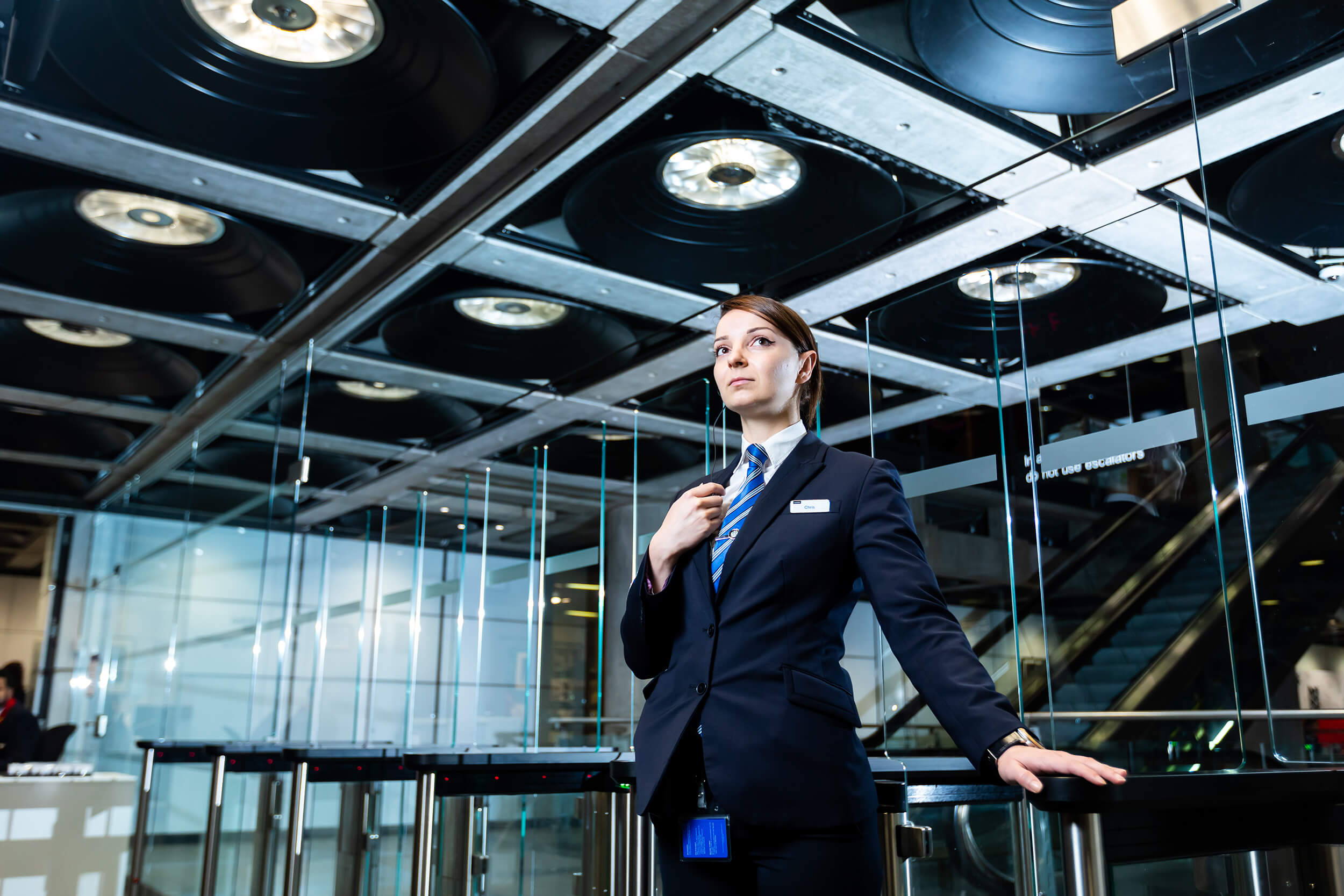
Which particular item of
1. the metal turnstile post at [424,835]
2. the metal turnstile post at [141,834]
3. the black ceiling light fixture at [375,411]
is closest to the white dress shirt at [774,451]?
the metal turnstile post at [424,835]

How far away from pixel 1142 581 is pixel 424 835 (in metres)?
3.20

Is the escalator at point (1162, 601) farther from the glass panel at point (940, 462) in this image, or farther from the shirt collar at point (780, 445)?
the shirt collar at point (780, 445)

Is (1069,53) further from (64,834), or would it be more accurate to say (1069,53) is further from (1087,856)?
(64,834)

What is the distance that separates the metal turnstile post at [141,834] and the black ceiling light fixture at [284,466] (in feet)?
6.07

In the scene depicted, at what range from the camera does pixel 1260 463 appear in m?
2.77

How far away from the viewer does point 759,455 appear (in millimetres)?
1463

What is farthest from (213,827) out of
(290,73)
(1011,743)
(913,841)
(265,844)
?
(1011,743)

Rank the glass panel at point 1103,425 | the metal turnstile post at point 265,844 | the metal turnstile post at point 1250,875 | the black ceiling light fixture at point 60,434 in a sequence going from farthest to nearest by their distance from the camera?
1. the black ceiling light fixture at point 60,434
2. the metal turnstile post at point 265,844
3. the glass panel at point 1103,425
4. the metal turnstile post at point 1250,875

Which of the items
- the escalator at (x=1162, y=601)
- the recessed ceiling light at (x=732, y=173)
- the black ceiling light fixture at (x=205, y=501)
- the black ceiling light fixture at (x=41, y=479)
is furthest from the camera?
the black ceiling light fixture at (x=41, y=479)

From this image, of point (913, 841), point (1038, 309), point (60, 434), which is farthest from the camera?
point (60, 434)

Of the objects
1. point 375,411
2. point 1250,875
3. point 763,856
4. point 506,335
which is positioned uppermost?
point 506,335

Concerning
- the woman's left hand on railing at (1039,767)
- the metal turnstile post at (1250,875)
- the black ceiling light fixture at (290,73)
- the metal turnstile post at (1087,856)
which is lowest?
the metal turnstile post at (1250,875)

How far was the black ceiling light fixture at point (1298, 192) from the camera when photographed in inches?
89.9

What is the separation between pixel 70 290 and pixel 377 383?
1.73m
